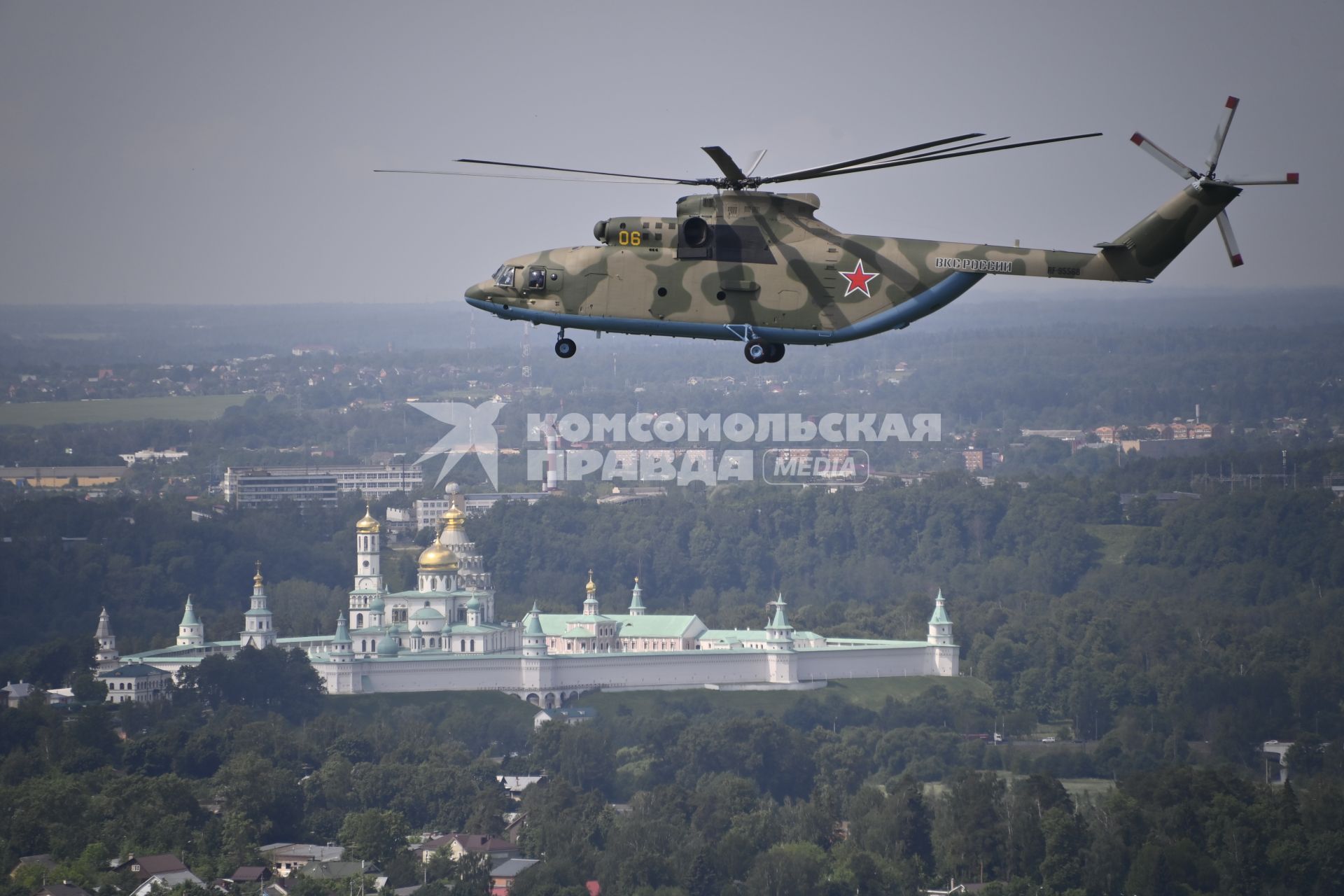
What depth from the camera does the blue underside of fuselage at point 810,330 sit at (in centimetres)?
3234

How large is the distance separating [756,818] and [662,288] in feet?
228

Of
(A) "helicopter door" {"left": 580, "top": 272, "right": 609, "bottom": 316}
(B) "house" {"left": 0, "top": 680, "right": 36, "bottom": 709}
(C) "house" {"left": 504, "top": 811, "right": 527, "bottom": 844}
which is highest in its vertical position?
(A) "helicopter door" {"left": 580, "top": 272, "right": 609, "bottom": 316}

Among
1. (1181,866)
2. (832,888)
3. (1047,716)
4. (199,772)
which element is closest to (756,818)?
(832,888)

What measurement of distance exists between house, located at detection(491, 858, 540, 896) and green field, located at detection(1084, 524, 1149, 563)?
9837 cm

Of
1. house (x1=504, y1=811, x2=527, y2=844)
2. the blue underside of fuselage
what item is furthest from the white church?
the blue underside of fuselage

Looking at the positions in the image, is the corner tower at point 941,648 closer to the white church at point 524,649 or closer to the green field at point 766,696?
the white church at point 524,649

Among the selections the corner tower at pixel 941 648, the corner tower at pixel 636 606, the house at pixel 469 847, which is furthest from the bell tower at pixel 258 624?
the house at pixel 469 847

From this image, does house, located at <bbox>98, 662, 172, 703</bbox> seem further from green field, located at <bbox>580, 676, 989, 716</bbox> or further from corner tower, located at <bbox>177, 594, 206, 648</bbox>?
green field, located at <bbox>580, 676, 989, 716</bbox>

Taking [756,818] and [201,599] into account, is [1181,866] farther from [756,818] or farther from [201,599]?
[201,599]

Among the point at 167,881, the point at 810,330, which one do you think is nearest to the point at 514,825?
the point at 167,881

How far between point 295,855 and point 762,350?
64529 millimetres

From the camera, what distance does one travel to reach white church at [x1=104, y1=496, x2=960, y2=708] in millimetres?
144875

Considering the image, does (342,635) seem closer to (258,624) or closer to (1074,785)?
(258,624)

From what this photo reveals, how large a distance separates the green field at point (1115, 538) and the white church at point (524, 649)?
34.4m
